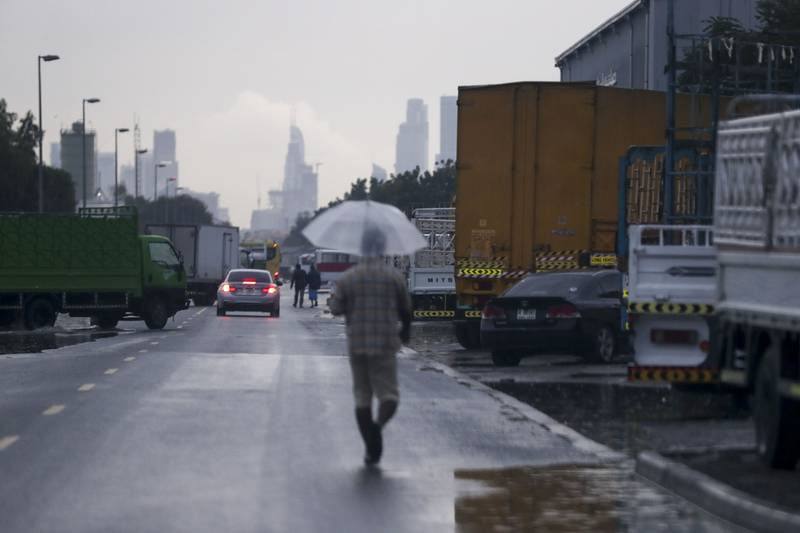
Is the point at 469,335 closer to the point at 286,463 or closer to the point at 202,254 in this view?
the point at 286,463

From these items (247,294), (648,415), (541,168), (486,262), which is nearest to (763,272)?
(648,415)

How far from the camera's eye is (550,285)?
2694 cm

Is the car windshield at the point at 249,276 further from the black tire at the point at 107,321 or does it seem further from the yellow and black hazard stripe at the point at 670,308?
the yellow and black hazard stripe at the point at 670,308

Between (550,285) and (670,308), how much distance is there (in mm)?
10161

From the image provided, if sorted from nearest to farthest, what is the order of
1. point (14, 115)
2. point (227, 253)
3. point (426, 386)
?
1. point (426, 386)
2. point (227, 253)
3. point (14, 115)

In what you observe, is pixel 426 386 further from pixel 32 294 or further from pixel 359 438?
pixel 32 294

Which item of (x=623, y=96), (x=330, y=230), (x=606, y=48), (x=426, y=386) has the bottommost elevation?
(x=426, y=386)

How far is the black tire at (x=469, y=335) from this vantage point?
32.4 metres

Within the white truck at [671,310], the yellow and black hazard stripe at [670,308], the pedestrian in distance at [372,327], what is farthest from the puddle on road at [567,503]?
the yellow and black hazard stripe at [670,308]

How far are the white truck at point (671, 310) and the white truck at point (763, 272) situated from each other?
2.27m

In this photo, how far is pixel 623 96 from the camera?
97.5 feet

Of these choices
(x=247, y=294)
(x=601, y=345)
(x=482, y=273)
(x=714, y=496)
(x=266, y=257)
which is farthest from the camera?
(x=266, y=257)

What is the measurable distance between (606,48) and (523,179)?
51.0 meters

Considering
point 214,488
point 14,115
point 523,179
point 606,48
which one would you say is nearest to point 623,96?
point 523,179
